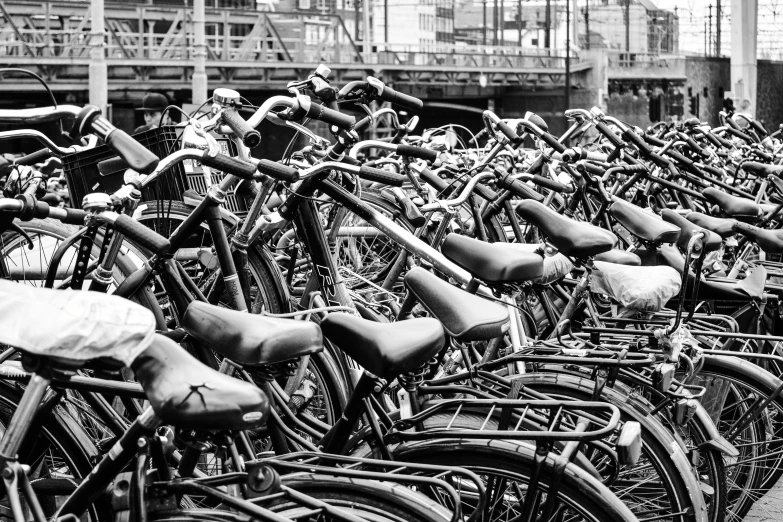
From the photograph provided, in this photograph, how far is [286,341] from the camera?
213 centimetres

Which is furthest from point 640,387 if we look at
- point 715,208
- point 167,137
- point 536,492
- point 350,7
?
point 350,7

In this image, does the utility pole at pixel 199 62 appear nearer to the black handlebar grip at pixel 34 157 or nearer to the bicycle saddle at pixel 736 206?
the bicycle saddle at pixel 736 206

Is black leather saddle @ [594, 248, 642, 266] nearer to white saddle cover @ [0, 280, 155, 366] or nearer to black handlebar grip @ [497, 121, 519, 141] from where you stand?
black handlebar grip @ [497, 121, 519, 141]

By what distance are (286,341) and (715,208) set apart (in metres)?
4.24

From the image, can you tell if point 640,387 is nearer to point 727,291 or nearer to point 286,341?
point 727,291

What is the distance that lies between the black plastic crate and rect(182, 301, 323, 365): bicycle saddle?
2.28m

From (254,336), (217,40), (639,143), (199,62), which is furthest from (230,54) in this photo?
(254,336)

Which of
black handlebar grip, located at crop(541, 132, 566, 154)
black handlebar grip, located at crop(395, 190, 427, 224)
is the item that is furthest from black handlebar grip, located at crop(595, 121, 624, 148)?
black handlebar grip, located at crop(395, 190, 427, 224)

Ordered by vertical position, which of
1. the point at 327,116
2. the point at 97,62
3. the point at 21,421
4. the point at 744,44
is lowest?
the point at 21,421

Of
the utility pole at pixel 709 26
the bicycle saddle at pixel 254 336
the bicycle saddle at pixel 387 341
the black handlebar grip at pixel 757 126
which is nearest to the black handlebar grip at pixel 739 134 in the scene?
the black handlebar grip at pixel 757 126

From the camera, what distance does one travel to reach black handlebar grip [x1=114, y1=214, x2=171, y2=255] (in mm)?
2814

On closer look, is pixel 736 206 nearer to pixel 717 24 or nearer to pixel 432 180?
pixel 432 180

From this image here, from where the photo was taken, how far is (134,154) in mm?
2885

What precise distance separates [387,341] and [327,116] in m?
1.70
